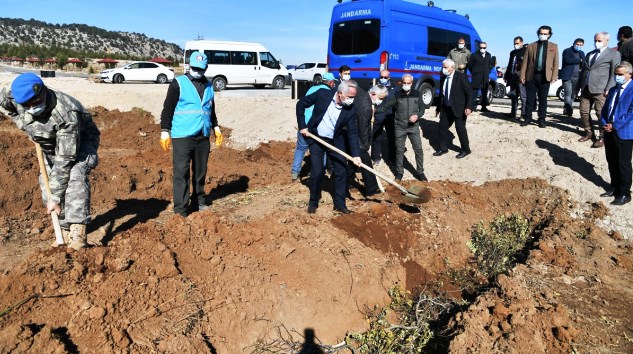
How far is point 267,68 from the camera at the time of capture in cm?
2117

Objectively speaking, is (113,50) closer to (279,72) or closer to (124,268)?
(279,72)

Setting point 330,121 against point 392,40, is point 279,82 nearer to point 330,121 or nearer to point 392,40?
point 392,40

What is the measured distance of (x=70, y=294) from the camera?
333 cm

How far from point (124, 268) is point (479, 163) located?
6006 mm

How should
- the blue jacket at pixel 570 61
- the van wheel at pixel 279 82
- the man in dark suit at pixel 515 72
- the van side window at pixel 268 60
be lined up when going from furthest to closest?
1. the van wheel at pixel 279 82
2. the van side window at pixel 268 60
3. the man in dark suit at pixel 515 72
4. the blue jacket at pixel 570 61

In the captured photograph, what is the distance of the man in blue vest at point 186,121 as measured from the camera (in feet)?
16.4

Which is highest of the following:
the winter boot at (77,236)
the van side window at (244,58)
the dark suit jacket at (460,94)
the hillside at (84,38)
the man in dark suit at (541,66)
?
the hillside at (84,38)

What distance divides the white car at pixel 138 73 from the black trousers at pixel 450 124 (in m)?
19.5

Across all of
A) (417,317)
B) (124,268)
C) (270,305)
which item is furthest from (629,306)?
(124,268)

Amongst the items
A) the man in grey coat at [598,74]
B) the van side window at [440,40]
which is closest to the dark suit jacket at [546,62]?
the man in grey coat at [598,74]

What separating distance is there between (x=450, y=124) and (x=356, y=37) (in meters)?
4.22

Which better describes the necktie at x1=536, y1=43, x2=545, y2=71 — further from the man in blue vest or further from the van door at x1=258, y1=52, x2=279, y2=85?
the van door at x1=258, y1=52, x2=279, y2=85

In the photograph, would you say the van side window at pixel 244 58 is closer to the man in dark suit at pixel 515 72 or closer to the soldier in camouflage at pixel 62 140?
the man in dark suit at pixel 515 72

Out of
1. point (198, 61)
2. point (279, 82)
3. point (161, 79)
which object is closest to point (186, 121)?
point (198, 61)
